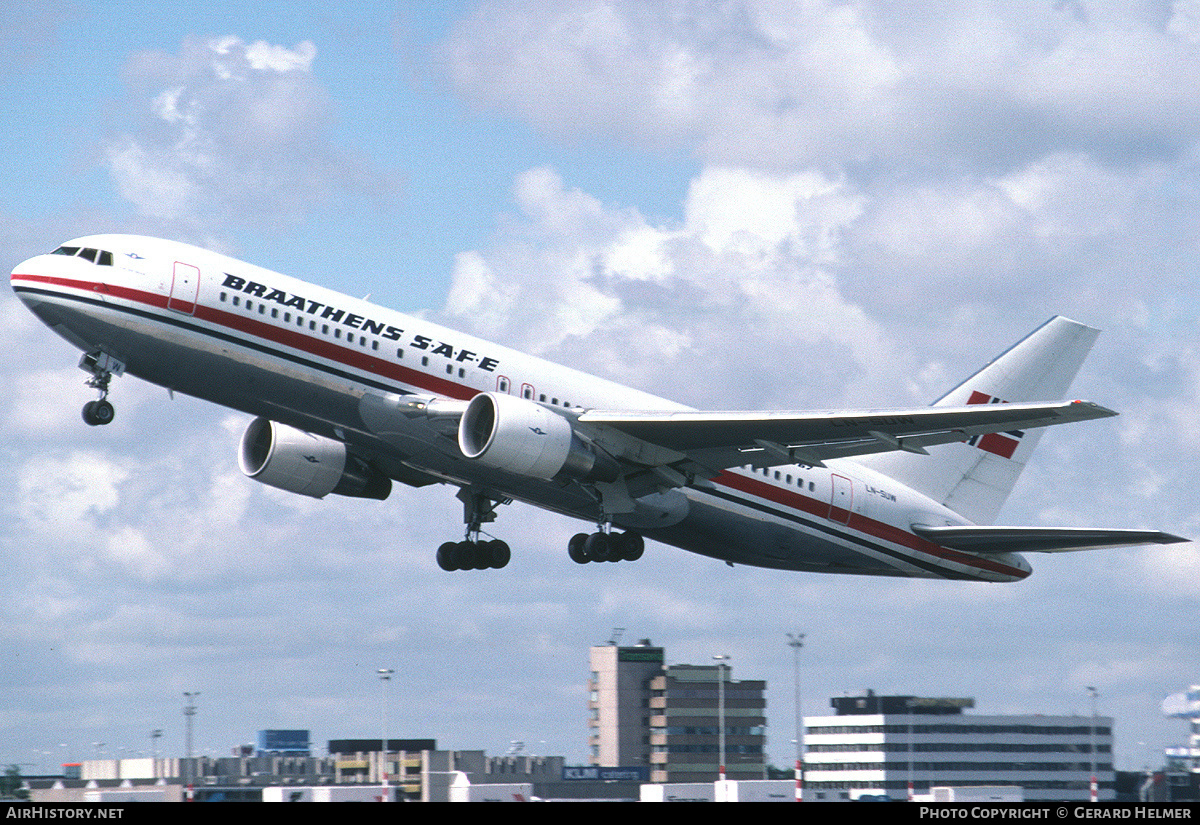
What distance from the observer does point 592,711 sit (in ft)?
384

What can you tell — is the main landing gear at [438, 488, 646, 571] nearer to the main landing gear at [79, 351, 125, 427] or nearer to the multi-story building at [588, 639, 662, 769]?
the main landing gear at [79, 351, 125, 427]

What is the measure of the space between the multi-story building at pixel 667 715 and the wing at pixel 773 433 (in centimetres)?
7681

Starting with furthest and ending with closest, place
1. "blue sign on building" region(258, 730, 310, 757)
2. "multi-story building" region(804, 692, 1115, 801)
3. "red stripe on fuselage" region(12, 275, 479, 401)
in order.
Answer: "blue sign on building" region(258, 730, 310, 757) < "multi-story building" region(804, 692, 1115, 801) < "red stripe on fuselage" region(12, 275, 479, 401)

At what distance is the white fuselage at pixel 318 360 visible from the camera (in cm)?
3378

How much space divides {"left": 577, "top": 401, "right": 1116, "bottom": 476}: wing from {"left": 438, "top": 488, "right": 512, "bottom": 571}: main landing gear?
679 centimetres

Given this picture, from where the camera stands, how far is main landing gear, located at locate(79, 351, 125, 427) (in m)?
34.5

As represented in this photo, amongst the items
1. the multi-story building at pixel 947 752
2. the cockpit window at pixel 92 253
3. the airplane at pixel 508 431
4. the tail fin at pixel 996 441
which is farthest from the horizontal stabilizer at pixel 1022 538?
the multi-story building at pixel 947 752

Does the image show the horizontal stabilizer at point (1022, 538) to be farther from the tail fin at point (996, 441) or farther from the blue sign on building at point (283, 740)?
the blue sign on building at point (283, 740)

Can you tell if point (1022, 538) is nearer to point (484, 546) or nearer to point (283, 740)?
point (484, 546)

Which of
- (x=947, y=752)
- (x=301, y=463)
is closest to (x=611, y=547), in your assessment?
(x=301, y=463)

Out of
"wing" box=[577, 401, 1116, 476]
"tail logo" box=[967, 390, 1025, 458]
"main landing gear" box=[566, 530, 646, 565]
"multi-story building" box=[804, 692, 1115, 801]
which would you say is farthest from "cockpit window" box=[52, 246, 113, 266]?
"multi-story building" box=[804, 692, 1115, 801]
